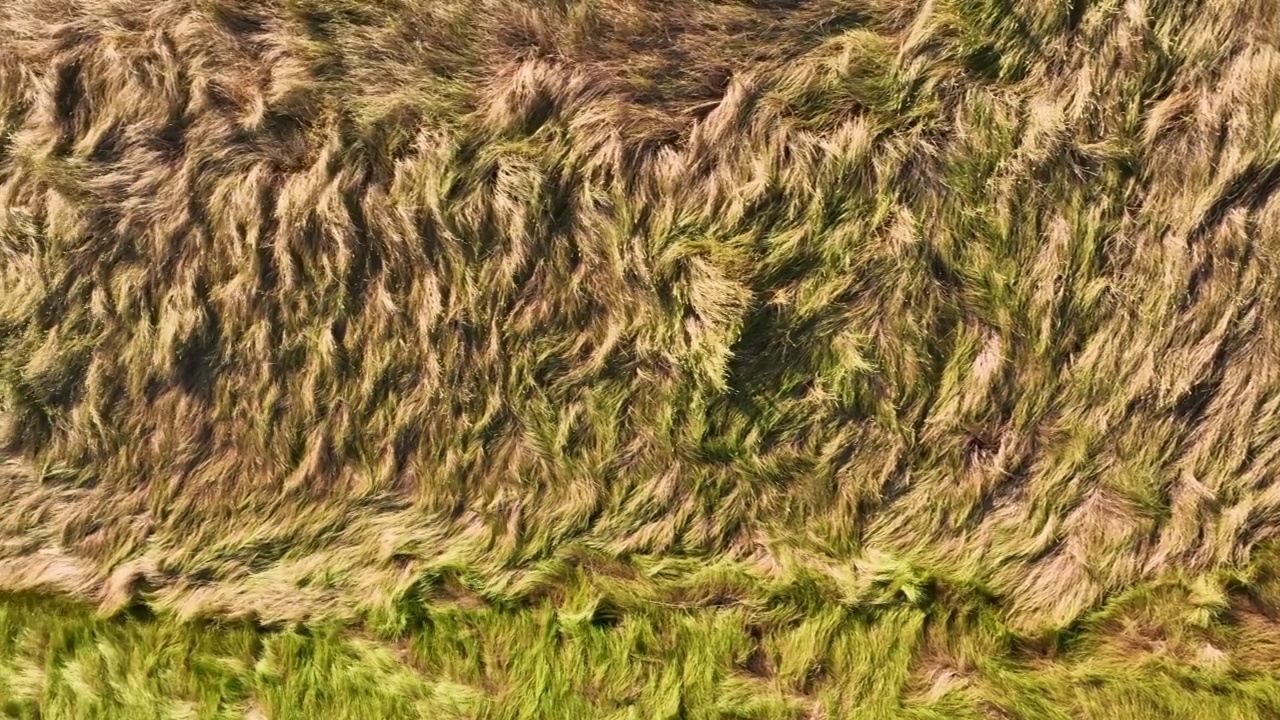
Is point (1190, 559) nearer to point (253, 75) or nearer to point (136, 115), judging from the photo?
point (253, 75)

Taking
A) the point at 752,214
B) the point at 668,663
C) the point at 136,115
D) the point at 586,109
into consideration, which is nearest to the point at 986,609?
the point at 668,663

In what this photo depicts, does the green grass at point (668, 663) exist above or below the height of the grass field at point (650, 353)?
below

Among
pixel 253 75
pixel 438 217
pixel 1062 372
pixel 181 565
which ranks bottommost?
pixel 181 565

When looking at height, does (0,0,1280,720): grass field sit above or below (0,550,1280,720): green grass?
above

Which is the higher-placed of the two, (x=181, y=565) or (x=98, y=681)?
(x=181, y=565)

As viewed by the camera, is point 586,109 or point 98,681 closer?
point 586,109

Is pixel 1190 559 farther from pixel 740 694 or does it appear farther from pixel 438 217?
pixel 438 217

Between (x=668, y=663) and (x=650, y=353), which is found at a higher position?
(x=650, y=353)
